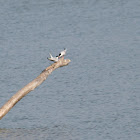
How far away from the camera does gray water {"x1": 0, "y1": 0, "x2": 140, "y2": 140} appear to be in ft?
95.4

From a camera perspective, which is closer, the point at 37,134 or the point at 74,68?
the point at 37,134

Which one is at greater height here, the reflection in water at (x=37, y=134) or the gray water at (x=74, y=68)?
the gray water at (x=74, y=68)

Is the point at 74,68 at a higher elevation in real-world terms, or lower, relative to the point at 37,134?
higher

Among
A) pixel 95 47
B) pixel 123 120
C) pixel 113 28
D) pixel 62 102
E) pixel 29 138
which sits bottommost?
pixel 29 138

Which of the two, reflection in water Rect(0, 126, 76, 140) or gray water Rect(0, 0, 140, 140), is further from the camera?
gray water Rect(0, 0, 140, 140)

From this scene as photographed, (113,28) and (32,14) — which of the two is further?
(32,14)

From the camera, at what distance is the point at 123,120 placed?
1172 inches

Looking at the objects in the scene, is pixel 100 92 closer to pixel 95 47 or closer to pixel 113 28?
pixel 95 47

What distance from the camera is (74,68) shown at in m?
42.1

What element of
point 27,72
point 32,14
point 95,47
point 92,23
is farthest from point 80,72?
point 32,14

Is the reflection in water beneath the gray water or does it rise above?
beneath

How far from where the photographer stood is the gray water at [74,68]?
95.4 ft

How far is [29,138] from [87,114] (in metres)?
4.60

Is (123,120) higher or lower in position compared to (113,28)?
lower
